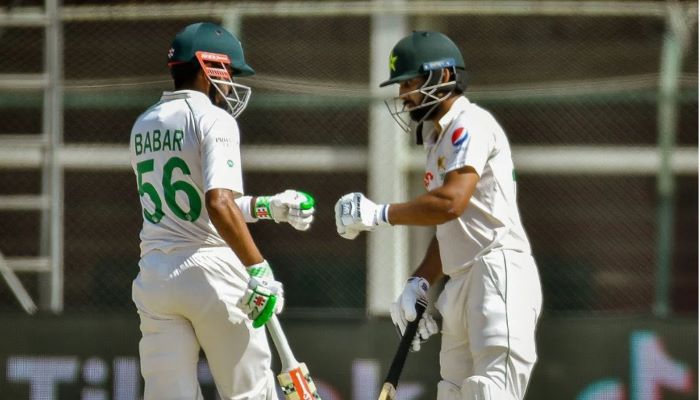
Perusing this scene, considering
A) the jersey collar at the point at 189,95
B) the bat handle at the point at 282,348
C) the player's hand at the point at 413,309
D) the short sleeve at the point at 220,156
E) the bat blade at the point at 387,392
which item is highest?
the jersey collar at the point at 189,95

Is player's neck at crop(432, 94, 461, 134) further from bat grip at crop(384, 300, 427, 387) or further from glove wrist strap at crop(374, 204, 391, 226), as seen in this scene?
bat grip at crop(384, 300, 427, 387)

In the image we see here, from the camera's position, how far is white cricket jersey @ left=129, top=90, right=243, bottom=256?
5.32 metres

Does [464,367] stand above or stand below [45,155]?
below

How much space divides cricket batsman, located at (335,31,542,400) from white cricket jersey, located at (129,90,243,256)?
0.52 metres

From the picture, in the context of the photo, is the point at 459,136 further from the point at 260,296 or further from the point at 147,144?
the point at 147,144

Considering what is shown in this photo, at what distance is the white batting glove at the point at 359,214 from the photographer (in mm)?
5250

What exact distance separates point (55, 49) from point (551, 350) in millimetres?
3589

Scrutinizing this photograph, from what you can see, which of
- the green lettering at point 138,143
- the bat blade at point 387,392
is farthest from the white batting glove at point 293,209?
the bat blade at point 387,392

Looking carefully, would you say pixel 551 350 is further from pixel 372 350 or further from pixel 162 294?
pixel 162 294

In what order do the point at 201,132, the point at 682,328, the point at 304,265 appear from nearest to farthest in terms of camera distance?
the point at 201,132, the point at 682,328, the point at 304,265

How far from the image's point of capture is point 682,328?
25.4 feet

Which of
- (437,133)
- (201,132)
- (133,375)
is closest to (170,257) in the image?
(201,132)

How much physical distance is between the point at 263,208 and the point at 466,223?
97cm

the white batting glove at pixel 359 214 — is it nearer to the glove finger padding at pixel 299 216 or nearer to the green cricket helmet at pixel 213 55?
the glove finger padding at pixel 299 216
